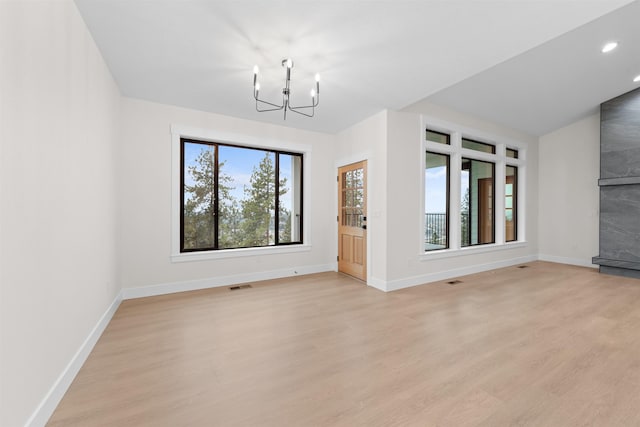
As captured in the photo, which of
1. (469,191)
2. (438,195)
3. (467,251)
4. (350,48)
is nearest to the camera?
(350,48)

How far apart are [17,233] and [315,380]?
1.86 metres

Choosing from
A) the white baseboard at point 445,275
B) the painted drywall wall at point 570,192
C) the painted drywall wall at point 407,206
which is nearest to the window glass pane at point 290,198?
the painted drywall wall at point 407,206

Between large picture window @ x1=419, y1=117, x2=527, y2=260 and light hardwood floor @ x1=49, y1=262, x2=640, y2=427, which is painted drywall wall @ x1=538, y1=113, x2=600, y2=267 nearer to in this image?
Result: large picture window @ x1=419, y1=117, x2=527, y2=260

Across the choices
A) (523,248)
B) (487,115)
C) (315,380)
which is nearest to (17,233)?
(315,380)

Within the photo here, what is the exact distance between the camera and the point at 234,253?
425cm

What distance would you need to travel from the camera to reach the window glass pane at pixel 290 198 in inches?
194

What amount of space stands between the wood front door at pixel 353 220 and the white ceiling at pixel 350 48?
3.51ft

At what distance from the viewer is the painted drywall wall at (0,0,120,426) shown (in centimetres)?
122

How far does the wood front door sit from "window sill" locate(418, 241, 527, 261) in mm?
963

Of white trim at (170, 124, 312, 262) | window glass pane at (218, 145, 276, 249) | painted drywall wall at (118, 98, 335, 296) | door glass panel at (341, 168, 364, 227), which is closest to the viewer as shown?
painted drywall wall at (118, 98, 335, 296)

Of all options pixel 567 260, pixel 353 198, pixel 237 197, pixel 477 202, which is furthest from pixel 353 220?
pixel 567 260

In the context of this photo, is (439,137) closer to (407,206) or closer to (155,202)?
(407,206)

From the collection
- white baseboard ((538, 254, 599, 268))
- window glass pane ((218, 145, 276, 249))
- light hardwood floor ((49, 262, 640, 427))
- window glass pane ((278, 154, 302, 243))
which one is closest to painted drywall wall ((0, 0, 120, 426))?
light hardwood floor ((49, 262, 640, 427))

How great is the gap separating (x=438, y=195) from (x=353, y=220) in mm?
1810
